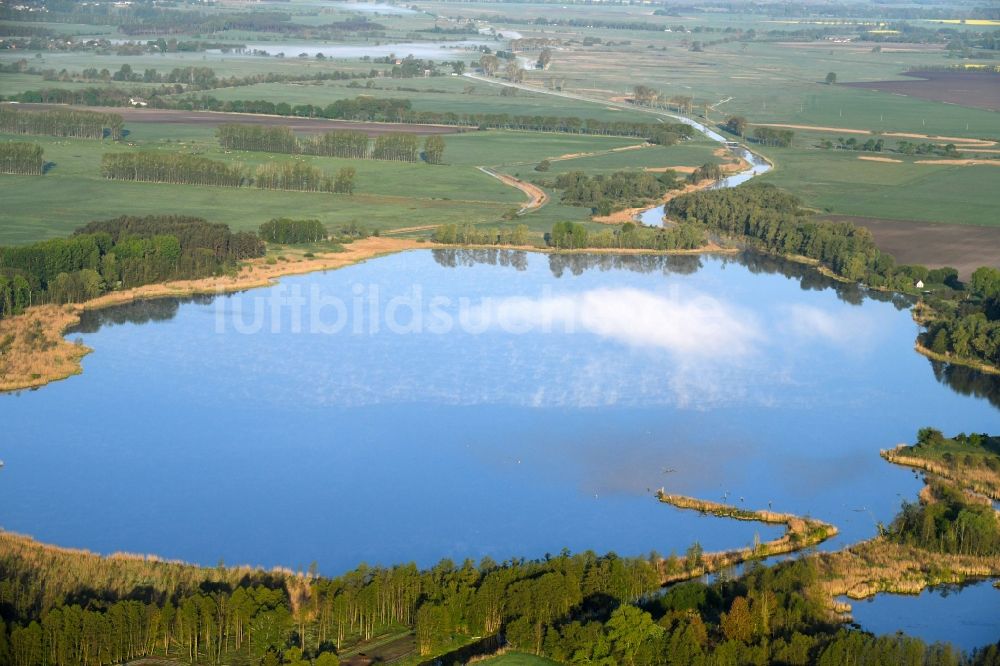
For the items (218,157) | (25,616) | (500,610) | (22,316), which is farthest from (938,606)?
(218,157)

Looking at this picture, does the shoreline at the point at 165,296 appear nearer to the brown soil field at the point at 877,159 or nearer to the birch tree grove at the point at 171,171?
the birch tree grove at the point at 171,171

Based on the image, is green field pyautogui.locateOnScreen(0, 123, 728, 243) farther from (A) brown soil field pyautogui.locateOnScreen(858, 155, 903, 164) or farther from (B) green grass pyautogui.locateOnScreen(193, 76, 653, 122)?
(B) green grass pyautogui.locateOnScreen(193, 76, 653, 122)

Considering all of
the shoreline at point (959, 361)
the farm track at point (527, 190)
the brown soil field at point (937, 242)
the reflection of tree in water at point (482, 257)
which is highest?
the brown soil field at point (937, 242)

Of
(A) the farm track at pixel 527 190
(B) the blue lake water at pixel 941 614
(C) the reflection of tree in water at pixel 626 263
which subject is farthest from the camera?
(A) the farm track at pixel 527 190

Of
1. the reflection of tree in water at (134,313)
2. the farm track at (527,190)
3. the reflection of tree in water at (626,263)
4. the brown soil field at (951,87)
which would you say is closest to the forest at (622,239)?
the reflection of tree in water at (626,263)

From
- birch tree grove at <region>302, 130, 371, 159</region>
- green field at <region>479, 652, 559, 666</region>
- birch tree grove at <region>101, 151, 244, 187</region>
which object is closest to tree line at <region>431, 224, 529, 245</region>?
birch tree grove at <region>101, 151, 244, 187</region>

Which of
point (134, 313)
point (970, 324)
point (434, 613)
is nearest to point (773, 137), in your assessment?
point (970, 324)
